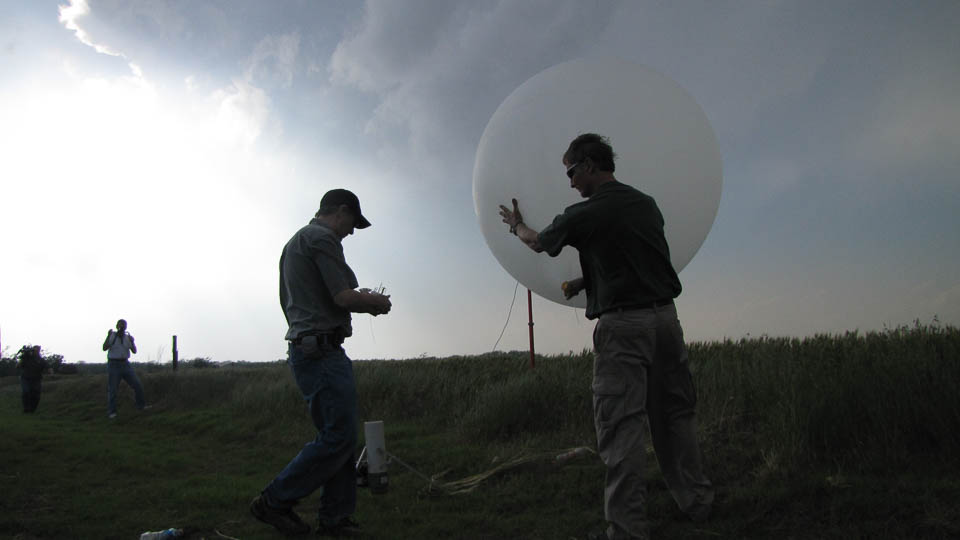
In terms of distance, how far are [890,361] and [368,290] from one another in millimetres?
3806

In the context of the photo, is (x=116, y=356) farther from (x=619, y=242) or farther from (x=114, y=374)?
(x=619, y=242)

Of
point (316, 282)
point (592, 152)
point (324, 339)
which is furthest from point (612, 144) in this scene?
point (324, 339)

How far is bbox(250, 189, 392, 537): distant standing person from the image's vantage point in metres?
3.41

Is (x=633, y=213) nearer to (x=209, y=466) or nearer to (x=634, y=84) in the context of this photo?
(x=634, y=84)

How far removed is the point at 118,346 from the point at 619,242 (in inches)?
490

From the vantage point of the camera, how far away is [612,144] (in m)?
3.87

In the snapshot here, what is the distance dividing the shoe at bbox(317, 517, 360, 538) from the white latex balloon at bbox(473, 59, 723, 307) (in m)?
2.02

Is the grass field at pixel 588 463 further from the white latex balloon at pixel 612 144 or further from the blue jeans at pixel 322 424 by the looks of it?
the white latex balloon at pixel 612 144

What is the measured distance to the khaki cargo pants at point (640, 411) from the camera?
2859 millimetres

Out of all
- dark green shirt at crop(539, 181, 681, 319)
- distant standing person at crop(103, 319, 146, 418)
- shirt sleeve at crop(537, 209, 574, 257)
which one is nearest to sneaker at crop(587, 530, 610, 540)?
dark green shirt at crop(539, 181, 681, 319)

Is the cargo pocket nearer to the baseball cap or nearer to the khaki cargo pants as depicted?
the khaki cargo pants

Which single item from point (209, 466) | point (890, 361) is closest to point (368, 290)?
point (890, 361)

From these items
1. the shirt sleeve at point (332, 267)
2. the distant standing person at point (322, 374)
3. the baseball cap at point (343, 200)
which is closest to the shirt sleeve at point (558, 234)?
the distant standing person at point (322, 374)

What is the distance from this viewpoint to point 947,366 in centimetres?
416
